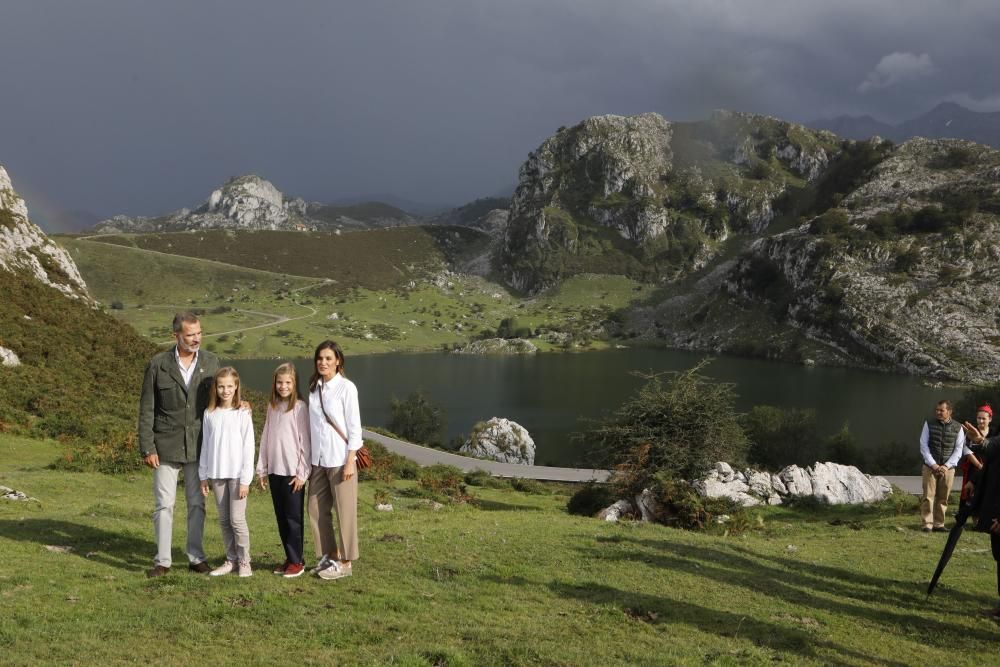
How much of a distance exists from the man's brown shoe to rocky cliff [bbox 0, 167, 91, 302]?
38.2 m

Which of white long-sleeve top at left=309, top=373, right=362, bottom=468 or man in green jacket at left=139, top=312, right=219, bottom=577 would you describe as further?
white long-sleeve top at left=309, top=373, right=362, bottom=468

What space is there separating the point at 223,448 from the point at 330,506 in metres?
2.00

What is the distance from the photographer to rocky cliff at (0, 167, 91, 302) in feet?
134

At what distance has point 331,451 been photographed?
9.61m

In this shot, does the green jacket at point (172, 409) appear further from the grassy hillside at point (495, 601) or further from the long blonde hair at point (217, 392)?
the grassy hillside at point (495, 601)

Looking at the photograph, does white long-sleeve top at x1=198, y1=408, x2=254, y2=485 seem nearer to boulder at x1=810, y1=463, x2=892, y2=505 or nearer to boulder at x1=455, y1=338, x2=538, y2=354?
boulder at x1=810, y1=463, x2=892, y2=505

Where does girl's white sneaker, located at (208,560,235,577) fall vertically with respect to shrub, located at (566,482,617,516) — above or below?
above

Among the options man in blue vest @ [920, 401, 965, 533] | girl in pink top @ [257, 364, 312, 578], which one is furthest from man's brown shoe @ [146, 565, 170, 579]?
man in blue vest @ [920, 401, 965, 533]

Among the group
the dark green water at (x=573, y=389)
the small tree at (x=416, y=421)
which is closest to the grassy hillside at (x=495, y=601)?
the dark green water at (x=573, y=389)

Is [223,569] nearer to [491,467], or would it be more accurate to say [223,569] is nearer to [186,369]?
[186,369]

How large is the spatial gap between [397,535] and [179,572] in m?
4.88

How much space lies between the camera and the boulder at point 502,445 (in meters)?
68.2

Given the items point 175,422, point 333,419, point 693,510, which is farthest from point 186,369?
point 693,510

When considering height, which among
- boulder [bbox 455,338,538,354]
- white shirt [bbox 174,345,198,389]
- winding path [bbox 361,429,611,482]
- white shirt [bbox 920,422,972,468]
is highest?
boulder [bbox 455,338,538,354]
